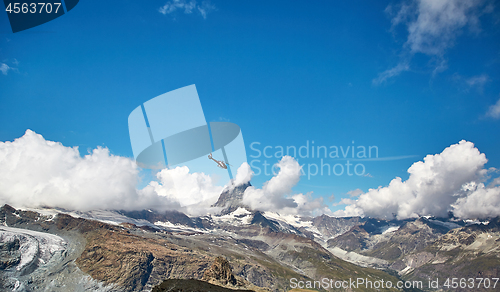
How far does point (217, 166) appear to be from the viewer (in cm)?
4744

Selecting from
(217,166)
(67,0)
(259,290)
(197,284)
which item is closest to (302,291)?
(259,290)

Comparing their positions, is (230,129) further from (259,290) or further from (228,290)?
(259,290)

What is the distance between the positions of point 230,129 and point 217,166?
38.0 feet

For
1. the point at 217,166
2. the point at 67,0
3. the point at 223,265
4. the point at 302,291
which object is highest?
the point at 67,0

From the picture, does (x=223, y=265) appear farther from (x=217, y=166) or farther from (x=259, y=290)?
(x=217, y=166)

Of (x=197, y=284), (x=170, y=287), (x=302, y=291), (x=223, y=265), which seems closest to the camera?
(x=170, y=287)

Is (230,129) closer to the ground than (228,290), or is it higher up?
higher up

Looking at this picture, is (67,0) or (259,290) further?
(259,290)

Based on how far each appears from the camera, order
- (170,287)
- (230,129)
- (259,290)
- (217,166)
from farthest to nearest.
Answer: (259,290) < (170,287) < (217,166) < (230,129)

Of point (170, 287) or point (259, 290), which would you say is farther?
point (259, 290)

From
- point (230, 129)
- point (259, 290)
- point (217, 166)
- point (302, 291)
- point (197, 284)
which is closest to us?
point (230, 129)

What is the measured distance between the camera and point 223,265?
84.9 metres

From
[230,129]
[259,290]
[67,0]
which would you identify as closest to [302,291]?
[259,290]

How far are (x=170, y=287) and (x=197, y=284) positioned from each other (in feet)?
27.1
